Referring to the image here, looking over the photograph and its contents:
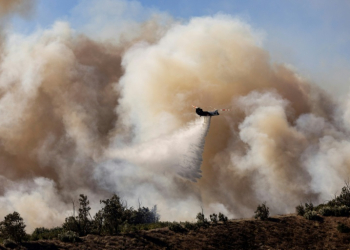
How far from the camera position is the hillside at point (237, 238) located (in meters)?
41.7

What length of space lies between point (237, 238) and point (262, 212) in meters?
8.55

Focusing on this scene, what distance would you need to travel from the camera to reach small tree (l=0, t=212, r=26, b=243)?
4069 centimetres

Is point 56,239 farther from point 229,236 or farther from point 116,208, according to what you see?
point 229,236

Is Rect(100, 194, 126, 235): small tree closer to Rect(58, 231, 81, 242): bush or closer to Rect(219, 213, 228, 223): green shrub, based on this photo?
Rect(58, 231, 81, 242): bush

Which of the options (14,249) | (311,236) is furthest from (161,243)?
(311,236)

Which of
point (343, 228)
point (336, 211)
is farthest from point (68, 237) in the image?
point (336, 211)

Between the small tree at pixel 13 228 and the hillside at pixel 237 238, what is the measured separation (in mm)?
1514

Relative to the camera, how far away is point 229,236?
45.6 metres

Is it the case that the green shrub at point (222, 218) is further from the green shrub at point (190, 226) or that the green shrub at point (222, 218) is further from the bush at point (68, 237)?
the bush at point (68, 237)

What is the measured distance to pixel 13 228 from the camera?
4097 cm

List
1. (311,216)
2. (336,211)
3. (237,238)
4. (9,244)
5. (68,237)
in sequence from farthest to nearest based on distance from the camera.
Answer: (336,211)
(311,216)
(237,238)
(68,237)
(9,244)

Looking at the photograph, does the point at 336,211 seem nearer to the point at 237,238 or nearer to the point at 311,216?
the point at 311,216

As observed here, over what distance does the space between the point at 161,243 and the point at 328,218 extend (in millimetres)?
23985

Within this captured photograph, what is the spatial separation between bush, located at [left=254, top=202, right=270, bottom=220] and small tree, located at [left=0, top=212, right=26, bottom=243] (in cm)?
3042
